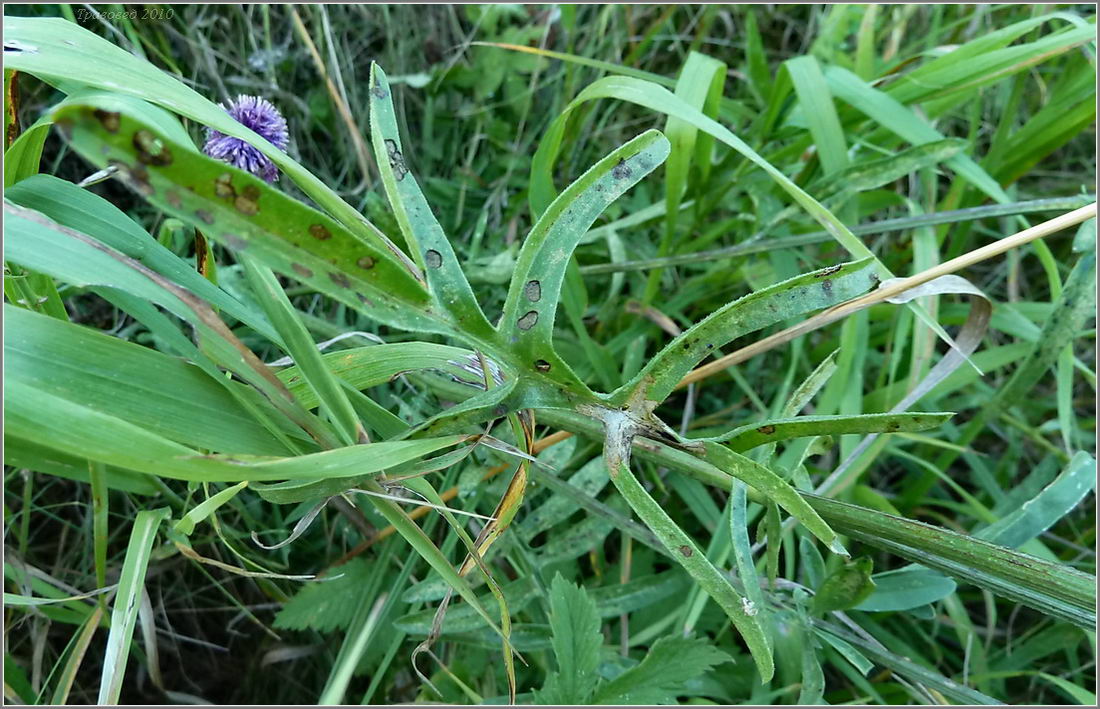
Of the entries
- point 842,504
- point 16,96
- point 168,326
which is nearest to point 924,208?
point 842,504

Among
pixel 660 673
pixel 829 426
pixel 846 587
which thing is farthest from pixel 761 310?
pixel 660 673

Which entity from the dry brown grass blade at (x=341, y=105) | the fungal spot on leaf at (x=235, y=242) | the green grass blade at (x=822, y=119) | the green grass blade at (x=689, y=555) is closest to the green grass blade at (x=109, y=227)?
the fungal spot on leaf at (x=235, y=242)

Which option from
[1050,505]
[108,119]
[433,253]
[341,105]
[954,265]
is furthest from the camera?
[341,105]

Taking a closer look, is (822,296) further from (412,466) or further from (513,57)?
(513,57)

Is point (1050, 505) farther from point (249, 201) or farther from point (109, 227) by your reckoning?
point (109, 227)

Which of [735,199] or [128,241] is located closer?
[128,241]

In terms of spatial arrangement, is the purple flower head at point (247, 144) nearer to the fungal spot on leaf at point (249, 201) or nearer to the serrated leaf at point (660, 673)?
the fungal spot on leaf at point (249, 201)

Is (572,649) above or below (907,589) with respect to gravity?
below
